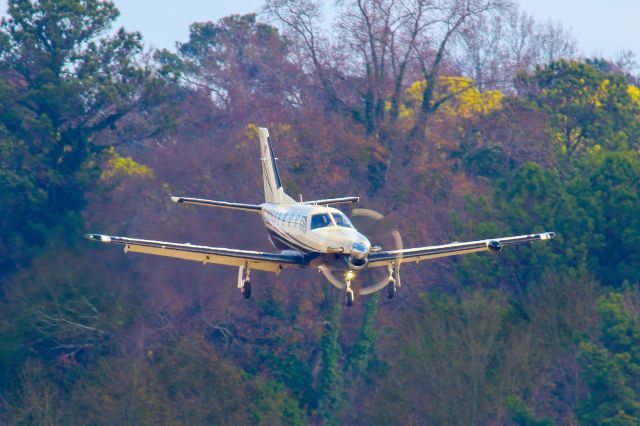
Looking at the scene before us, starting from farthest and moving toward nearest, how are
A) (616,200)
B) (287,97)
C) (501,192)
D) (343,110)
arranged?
(287,97), (343,110), (501,192), (616,200)

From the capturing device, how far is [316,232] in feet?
111

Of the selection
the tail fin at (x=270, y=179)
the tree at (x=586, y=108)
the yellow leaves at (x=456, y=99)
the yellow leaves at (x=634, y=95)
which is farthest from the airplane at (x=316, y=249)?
the yellow leaves at (x=634, y=95)

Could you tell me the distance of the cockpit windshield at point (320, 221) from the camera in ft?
112

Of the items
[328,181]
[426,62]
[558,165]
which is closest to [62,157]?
[328,181]

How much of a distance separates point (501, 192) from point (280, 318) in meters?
13.6

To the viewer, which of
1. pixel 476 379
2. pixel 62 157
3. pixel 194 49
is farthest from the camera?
pixel 194 49

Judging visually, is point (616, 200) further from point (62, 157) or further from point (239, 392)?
point (62, 157)

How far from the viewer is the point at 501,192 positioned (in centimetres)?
6831

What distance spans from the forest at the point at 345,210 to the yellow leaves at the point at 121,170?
204 millimetres

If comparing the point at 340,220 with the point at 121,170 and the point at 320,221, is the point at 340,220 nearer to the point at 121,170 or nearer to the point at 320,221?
the point at 320,221

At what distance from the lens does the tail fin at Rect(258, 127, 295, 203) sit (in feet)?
137

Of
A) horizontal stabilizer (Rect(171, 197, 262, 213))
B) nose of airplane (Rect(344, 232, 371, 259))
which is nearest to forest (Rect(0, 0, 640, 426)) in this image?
horizontal stabilizer (Rect(171, 197, 262, 213))

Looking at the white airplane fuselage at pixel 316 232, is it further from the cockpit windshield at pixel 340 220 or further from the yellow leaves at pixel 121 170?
the yellow leaves at pixel 121 170

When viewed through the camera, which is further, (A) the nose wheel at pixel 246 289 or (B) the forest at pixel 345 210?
(B) the forest at pixel 345 210
